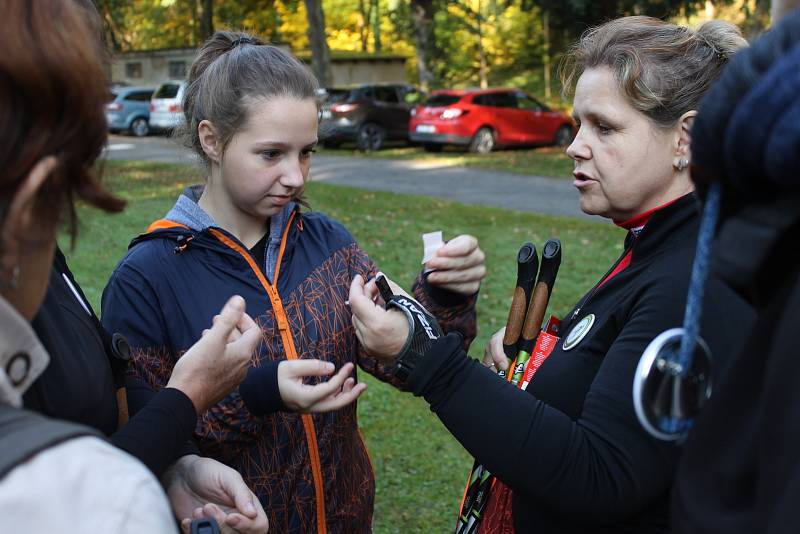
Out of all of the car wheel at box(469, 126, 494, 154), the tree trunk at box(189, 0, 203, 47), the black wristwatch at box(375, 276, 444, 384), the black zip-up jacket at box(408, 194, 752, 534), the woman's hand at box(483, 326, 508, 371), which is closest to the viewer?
the black zip-up jacket at box(408, 194, 752, 534)

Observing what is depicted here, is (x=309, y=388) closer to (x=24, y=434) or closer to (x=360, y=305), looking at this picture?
(x=360, y=305)

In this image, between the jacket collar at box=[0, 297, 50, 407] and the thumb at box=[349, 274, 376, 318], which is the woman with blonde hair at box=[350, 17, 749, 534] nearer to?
the thumb at box=[349, 274, 376, 318]

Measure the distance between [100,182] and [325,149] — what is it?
22017mm

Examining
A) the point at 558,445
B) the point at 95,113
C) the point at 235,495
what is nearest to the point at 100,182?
the point at 95,113

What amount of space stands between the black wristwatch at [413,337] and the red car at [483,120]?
18.7m

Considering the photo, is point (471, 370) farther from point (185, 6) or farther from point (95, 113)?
point (185, 6)

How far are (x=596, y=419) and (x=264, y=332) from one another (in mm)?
1048

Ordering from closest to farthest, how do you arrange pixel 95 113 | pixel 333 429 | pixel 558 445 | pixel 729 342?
pixel 95 113
pixel 729 342
pixel 558 445
pixel 333 429

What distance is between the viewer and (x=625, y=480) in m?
1.74

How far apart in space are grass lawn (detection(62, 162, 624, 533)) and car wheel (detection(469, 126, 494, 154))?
22.9 feet

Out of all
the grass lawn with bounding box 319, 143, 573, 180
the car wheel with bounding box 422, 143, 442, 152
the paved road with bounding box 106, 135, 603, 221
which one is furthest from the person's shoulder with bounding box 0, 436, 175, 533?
the car wheel with bounding box 422, 143, 442, 152

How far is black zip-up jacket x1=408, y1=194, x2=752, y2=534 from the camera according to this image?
1737 mm

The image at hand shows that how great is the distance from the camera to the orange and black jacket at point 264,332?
2.36 meters

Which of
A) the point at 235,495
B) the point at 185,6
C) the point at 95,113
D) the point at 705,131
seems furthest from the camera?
the point at 185,6
